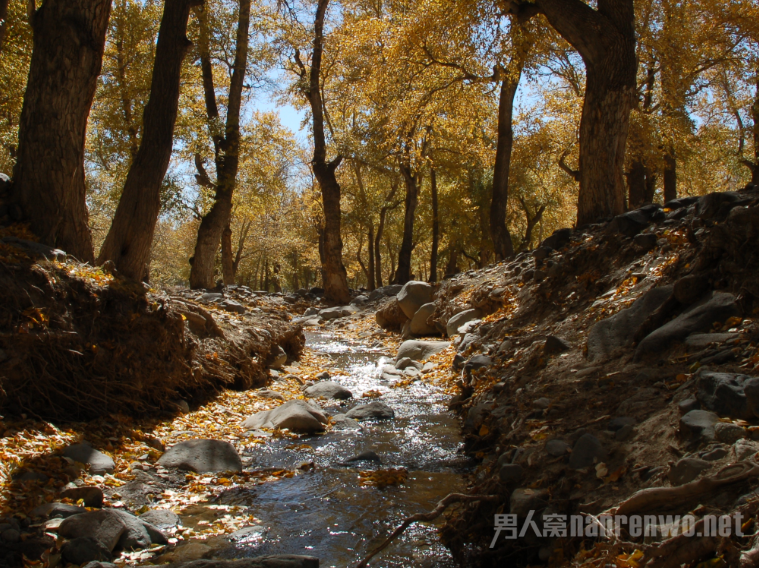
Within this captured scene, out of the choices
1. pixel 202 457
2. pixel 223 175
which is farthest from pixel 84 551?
pixel 223 175

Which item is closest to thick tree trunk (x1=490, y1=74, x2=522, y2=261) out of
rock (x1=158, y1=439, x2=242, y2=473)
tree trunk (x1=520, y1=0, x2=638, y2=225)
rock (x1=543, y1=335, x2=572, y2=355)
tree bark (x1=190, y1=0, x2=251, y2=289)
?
tree trunk (x1=520, y1=0, x2=638, y2=225)

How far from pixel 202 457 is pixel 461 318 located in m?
6.59

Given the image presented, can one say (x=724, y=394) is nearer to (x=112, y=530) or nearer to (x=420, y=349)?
(x=112, y=530)

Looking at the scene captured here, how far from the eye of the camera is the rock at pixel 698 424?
2831 mm

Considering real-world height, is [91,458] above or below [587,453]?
below

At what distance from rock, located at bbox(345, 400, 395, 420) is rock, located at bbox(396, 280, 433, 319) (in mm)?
6919

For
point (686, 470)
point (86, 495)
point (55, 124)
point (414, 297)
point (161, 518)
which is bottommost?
point (161, 518)

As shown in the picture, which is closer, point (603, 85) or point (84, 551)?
point (84, 551)

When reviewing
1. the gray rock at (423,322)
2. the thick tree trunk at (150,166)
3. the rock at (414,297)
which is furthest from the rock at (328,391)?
the rock at (414,297)

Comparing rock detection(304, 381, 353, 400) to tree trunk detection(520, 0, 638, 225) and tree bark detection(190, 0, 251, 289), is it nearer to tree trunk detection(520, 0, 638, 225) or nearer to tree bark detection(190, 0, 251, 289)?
tree trunk detection(520, 0, 638, 225)

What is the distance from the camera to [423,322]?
42.2 feet

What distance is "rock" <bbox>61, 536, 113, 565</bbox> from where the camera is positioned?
307 cm

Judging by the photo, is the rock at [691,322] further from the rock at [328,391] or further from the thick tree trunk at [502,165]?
the thick tree trunk at [502,165]

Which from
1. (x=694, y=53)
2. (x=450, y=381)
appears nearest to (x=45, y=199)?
(x=450, y=381)
